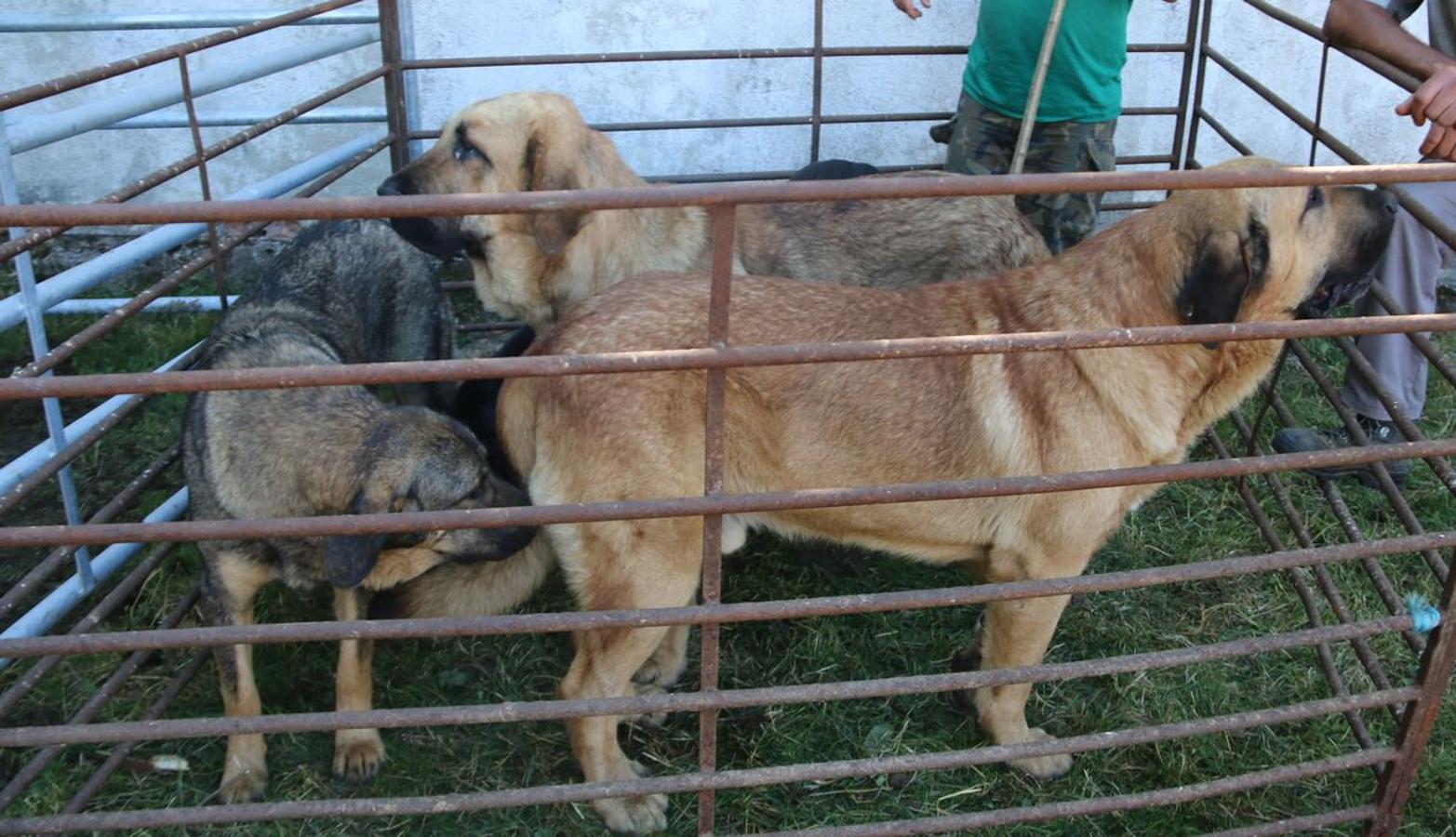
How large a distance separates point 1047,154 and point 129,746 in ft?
15.6

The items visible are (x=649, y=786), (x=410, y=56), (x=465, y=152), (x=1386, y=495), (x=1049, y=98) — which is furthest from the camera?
(x=410, y=56)

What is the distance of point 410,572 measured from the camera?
13.0ft

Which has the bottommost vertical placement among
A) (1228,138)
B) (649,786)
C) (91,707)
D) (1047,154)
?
(91,707)

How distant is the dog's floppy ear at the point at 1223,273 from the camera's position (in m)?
3.55

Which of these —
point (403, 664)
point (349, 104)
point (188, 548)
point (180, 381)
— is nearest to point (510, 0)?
point (349, 104)

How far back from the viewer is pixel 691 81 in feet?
24.1

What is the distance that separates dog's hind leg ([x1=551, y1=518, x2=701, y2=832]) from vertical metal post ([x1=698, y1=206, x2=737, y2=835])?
1.58 ft

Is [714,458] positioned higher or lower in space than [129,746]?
higher

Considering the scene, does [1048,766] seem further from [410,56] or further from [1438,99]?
[410,56]

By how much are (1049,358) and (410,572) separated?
86.4 inches

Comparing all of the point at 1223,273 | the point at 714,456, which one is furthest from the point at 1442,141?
the point at 714,456

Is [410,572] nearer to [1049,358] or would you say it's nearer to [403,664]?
[403,664]

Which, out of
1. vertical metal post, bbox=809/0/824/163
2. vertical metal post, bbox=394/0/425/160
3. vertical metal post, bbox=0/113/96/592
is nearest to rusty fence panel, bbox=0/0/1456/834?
vertical metal post, bbox=0/113/96/592

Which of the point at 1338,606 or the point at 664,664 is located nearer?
the point at 1338,606
